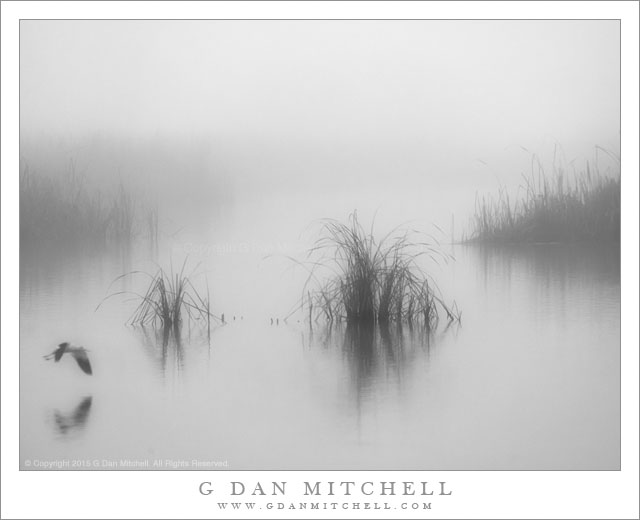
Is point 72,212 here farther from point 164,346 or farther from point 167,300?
point 164,346

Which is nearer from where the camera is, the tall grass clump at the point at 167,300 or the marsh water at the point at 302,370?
the marsh water at the point at 302,370

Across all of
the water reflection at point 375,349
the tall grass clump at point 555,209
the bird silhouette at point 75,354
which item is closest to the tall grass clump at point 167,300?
the bird silhouette at point 75,354

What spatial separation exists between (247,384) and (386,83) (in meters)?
1.29

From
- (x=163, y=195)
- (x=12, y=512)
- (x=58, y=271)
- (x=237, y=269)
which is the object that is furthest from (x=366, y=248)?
(x=12, y=512)

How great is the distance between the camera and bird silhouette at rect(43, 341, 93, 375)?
8.55ft

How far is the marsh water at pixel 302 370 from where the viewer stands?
2.35 meters

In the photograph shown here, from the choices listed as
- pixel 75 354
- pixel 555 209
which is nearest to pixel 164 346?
pixel 75 354

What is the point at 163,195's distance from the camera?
290 centimetres

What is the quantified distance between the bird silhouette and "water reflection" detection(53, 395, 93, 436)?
15cm

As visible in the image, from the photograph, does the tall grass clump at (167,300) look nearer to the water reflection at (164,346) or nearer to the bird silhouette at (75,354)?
the water reflection at (164,346)

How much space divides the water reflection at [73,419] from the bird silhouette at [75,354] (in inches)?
5.8

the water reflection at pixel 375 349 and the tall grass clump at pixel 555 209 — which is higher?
the tall grass clump at pixel 555 209

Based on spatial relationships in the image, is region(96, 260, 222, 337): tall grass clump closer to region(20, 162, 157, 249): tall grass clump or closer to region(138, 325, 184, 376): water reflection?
region(138, 325, 184, 376): water reflection

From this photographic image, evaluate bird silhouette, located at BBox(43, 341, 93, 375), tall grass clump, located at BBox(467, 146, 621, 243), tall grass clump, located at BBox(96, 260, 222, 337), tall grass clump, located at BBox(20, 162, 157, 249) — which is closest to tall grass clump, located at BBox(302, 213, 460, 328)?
tall grass clump, located at BBox(467, 146, 621, 243)
